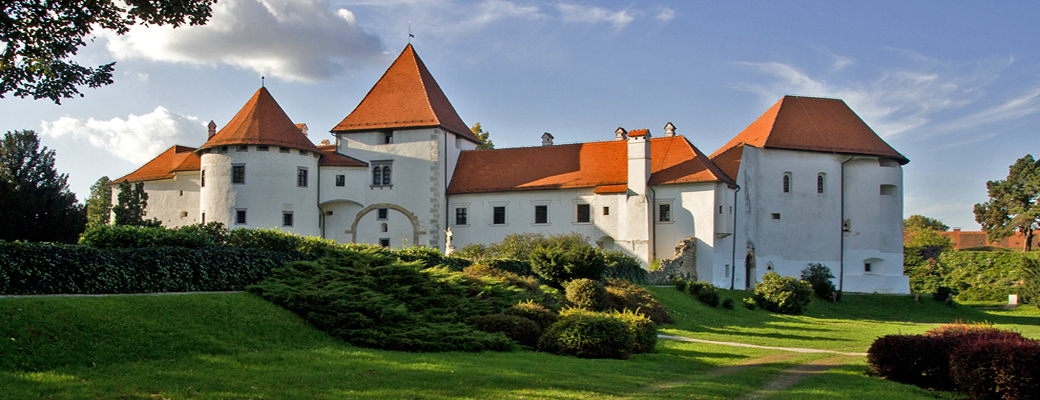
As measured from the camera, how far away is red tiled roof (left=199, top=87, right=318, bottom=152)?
3806 cm

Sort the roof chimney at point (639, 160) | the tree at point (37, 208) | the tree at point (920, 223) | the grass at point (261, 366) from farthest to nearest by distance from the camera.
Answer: the tree at point (920, 223), the roof chimney at point (639, 160), the tree at point (37, 208), the grass at point (261, 366)

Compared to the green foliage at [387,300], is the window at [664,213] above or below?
above

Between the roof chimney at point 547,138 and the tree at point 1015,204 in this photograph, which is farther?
the tree at point 1015,204

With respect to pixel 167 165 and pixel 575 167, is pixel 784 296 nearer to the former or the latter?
pixel 575 167

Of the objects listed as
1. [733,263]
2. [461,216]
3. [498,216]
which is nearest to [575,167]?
[498,216]

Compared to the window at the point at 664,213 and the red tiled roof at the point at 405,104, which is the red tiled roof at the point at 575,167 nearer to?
the window at the point at 664,213

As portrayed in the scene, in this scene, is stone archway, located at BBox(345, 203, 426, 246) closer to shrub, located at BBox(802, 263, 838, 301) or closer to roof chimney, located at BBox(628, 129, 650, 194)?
roof chimney, located at BBox(628, 129, 650, 194)

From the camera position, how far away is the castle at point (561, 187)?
3869cm

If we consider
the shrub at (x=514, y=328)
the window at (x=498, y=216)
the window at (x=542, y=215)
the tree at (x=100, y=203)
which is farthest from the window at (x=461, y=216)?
the tree at (x=100, y=203)

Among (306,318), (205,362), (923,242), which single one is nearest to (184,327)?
(205,362)

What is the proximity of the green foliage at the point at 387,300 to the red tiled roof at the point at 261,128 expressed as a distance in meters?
22.3

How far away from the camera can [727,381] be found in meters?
12.4

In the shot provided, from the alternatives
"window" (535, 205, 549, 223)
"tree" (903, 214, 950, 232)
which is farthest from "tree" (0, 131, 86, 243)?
"tree" (903, 214, 950, 232)

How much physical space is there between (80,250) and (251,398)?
751 cm
